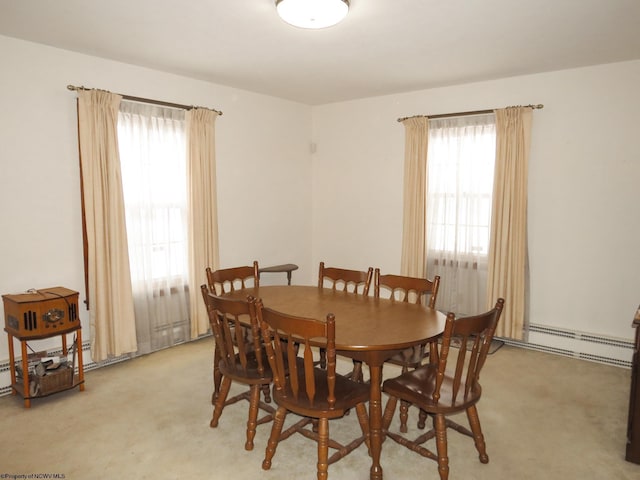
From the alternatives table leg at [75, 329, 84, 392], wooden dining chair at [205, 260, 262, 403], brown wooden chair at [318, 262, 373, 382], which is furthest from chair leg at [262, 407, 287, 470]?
table leg at [75, 329, 84, 392]

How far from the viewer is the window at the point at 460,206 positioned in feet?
14.4

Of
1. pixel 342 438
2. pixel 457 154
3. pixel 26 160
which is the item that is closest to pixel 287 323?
pixel 342 438

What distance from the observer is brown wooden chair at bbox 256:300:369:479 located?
2.08m

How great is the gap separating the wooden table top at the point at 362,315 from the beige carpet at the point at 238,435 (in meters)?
0.75

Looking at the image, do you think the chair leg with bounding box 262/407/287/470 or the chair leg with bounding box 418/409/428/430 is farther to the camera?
the chair leg with bounding box 418/409/428/430

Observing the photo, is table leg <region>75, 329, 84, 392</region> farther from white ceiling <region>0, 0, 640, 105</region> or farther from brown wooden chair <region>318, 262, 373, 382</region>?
white ceiling <region>0, 0, 640, 105</region>

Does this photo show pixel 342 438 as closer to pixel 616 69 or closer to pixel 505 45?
pixel 505 45

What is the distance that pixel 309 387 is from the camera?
7.07ft

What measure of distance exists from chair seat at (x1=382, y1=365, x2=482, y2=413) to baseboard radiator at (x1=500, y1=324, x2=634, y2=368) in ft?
7.17

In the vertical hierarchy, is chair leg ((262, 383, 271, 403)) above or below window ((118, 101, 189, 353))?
below

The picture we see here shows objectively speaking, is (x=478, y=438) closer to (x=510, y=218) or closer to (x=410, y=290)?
(x=410, y=290)

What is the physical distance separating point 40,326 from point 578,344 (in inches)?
173

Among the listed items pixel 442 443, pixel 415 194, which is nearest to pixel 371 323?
pixel 442 443

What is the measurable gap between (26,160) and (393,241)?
3609 mm
